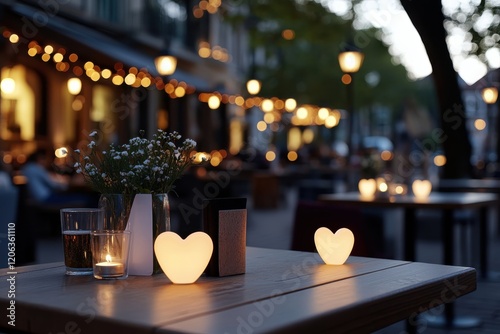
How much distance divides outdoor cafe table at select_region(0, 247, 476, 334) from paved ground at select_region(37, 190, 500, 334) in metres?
3.27

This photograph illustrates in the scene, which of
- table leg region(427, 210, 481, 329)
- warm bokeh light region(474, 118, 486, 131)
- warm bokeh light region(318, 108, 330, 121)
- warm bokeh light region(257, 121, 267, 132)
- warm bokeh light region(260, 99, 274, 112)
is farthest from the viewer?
warm bokeh light region(257, 121, 267, 132)

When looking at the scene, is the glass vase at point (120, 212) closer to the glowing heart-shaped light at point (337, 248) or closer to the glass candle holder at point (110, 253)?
the glass candle holder at point (110, 253)

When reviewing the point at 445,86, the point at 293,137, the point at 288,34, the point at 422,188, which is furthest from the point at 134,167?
the point at 293,137

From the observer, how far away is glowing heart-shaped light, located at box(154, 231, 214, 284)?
2.85m

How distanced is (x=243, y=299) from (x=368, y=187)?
517 cm

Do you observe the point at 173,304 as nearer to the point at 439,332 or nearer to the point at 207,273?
the point at 207,273

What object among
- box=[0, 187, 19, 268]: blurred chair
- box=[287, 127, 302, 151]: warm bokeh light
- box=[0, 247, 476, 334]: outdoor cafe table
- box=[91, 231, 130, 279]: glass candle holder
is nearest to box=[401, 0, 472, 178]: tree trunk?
box=[0, 187, 19, 268]: blurred chair

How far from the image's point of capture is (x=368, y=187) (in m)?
7.61

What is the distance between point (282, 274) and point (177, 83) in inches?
651

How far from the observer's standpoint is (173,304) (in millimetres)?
2459

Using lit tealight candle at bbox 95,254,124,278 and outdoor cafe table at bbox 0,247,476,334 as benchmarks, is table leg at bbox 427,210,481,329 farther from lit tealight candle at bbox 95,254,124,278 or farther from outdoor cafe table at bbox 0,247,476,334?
lit tealight candle at bbox 95,254,124,278

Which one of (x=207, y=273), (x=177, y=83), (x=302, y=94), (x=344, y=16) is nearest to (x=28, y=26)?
(x=177, y=83)

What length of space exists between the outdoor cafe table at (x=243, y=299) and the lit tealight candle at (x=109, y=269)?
48mm

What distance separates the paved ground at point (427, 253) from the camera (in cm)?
653
